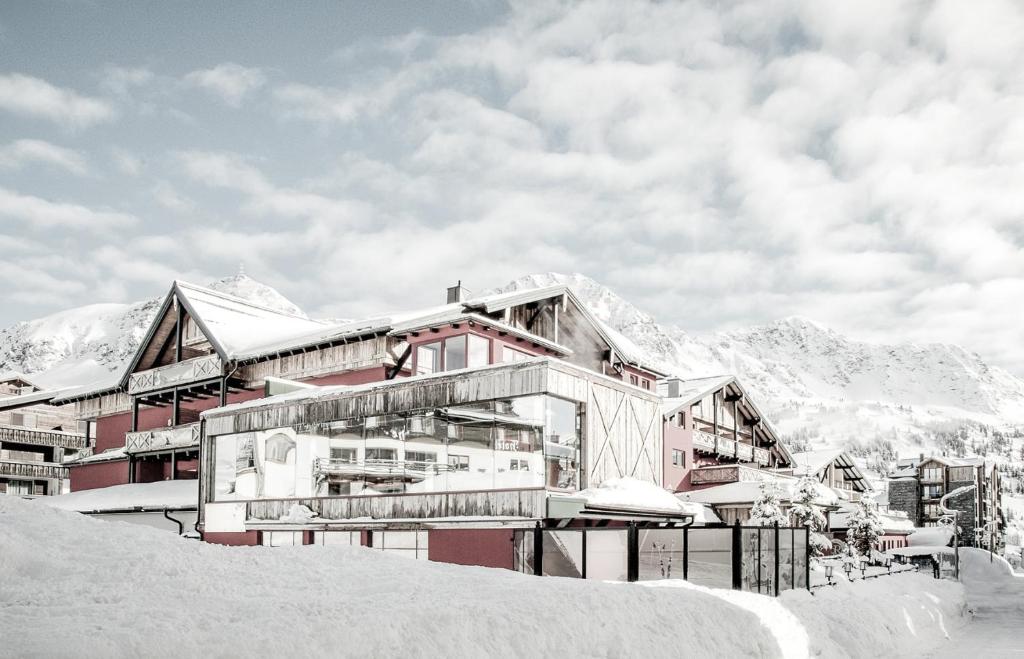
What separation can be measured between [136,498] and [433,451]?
66.4 ft

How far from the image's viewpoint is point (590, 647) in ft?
44.6

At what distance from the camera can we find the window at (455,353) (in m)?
32.9

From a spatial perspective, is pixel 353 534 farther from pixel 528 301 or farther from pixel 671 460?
pixel 671 460

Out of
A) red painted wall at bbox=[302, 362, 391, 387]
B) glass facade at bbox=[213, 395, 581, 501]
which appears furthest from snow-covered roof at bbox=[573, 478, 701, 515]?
red painted wall at bbox=[302, 362, 391, 387]

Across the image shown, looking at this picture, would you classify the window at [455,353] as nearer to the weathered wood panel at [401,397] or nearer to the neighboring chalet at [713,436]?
the weathered wood panel at [401,397]

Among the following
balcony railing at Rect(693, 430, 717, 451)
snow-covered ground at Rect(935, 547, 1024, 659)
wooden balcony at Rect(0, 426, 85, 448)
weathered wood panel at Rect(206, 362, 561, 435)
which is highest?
weathered wood panel at Rect(206, 362, 561, 435)

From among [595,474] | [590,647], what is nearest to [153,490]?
[595,474]

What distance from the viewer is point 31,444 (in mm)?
67438

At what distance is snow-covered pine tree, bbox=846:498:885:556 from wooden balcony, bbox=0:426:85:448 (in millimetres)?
55933

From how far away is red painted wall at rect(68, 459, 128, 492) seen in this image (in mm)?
45969

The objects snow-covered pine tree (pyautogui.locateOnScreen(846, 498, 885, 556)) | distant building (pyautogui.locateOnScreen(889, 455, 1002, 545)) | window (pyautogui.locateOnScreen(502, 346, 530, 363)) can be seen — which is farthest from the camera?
distant building (pyautogui.locateOnScreen(889, 455, 1002, 545))

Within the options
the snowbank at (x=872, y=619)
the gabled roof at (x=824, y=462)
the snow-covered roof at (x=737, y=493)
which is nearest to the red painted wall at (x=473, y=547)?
the snowbank at (x=872, y=619)

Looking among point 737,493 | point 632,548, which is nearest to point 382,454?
point 632,548

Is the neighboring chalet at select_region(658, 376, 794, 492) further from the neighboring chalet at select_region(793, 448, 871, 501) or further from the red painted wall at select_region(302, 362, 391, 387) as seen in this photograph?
the red painted wall at select_region(302, 362, 391, 387)
